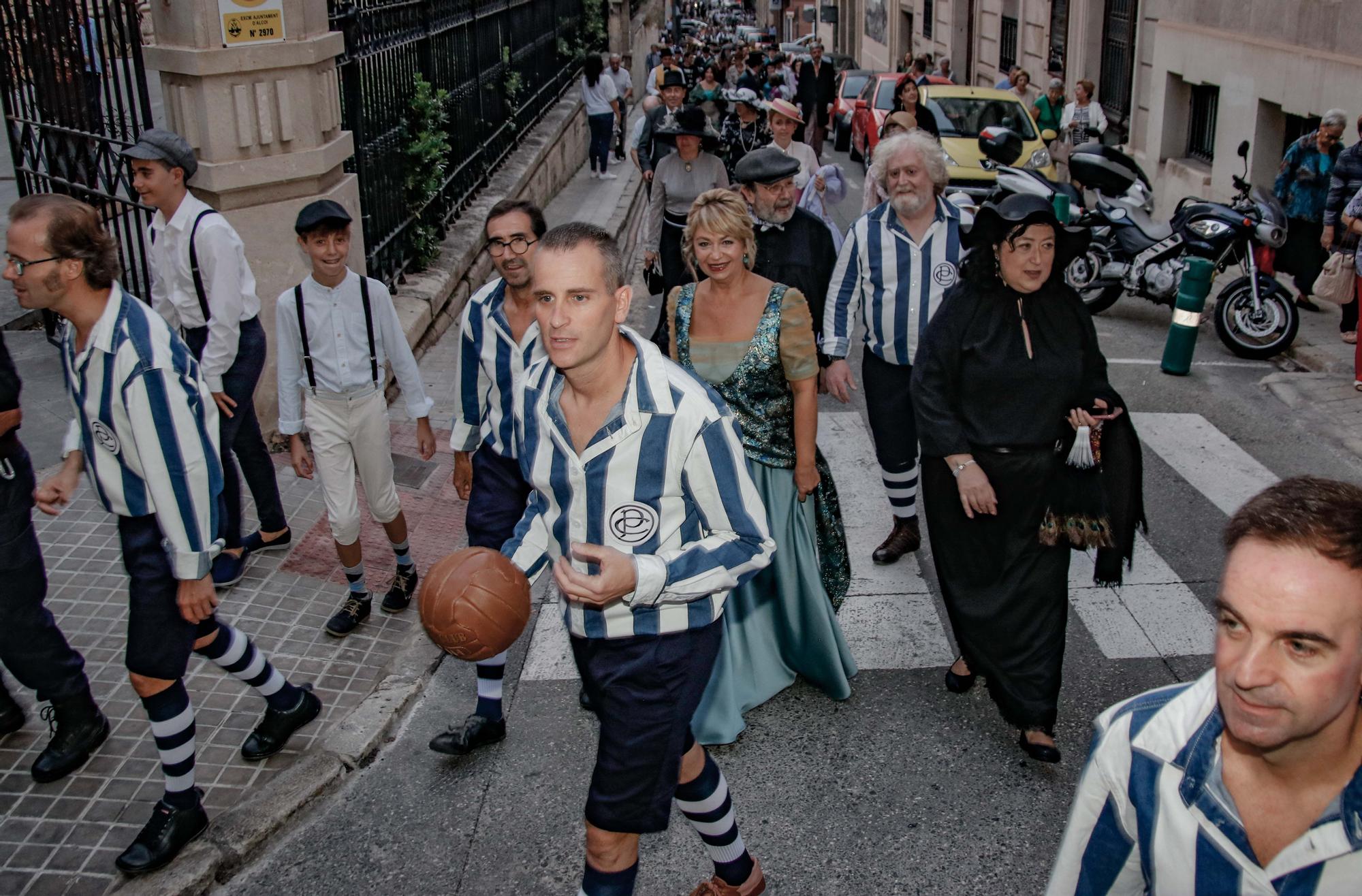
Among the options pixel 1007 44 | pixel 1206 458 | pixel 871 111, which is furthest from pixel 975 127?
pixel 1007 44

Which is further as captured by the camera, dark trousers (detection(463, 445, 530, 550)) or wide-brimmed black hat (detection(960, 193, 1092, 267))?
dark trousers (detection(463, 445, 530, 550))

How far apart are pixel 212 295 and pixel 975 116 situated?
14.8 m

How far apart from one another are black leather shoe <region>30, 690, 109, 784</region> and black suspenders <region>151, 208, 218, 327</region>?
77.8 inches

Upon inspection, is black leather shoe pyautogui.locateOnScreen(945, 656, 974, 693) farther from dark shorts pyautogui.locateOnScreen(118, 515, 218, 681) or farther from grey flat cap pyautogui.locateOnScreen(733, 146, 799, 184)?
dark shorts pyautogui.locateOnScreen(118, 515, 218, 681)

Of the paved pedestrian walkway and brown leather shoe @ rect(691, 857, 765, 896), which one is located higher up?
brown leather shoe @ rect(691, 857, 765, 896)

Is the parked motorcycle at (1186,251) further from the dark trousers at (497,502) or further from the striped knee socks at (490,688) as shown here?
the striped knee socks at (490,688)

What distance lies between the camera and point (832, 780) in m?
4.83

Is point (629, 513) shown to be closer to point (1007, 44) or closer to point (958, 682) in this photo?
point (958, 682)

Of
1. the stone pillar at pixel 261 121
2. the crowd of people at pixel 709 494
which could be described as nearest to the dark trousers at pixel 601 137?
the stone pillar at pixel 261 121

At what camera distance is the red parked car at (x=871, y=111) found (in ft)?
67.9

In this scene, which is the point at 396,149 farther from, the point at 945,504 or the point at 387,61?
the point at 945,504

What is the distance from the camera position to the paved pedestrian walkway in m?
4.43

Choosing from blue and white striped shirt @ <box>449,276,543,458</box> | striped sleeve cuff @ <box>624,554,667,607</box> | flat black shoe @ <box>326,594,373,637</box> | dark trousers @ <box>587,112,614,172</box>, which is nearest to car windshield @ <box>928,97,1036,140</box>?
dark trousers @ <box>587,112,614,172</box>

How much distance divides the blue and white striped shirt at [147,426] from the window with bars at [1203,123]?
16303 mm
